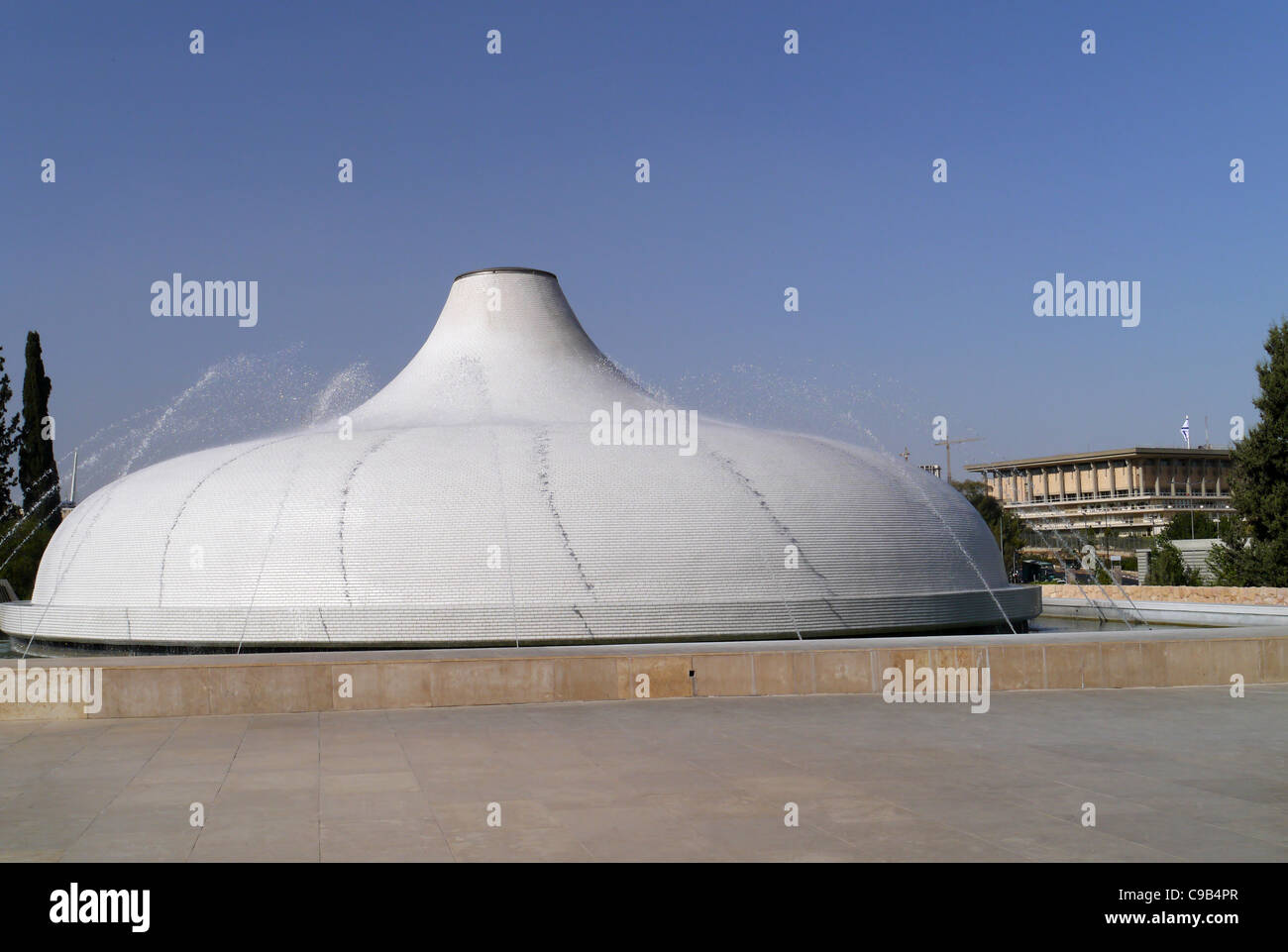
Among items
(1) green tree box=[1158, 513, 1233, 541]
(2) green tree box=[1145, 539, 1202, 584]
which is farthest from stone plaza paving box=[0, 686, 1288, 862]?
(1) green tree box=[1158, 513, 1233, 541]

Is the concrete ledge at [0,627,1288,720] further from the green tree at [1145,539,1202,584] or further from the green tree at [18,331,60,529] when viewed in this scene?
the green tree at [18,331,60,529]

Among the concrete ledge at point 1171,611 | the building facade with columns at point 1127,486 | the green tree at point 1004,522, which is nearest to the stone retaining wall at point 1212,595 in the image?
the concrete ledge at point 1171,611

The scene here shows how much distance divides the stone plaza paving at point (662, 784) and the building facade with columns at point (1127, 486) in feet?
297

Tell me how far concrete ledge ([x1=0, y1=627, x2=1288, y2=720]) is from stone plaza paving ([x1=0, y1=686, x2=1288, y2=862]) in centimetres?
32

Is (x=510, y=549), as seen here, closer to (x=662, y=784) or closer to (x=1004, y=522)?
(x=662, y=784)

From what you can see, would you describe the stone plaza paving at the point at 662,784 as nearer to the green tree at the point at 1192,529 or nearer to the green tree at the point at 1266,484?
the green tree at the point at 1266,484

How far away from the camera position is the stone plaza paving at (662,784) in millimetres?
6188

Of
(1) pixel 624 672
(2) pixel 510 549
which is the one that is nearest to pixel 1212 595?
(2) pixel 510 549

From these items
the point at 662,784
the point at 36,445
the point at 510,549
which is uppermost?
the point at 36,445

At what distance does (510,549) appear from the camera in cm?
2036

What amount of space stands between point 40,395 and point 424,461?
94.4 ft

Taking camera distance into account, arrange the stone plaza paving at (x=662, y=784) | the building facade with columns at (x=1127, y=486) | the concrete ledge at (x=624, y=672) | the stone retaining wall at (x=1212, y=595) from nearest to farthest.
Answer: the stone plaza paving at (x=662, y=784) → the concrete ledge at (x=624, y=672) → the stone retaining wall at (x=1212, y=595) → the building facade with columns at (x=1127, y=486)

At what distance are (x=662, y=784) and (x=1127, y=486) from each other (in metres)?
103
